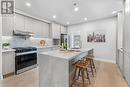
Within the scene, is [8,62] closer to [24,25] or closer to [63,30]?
[24,25]

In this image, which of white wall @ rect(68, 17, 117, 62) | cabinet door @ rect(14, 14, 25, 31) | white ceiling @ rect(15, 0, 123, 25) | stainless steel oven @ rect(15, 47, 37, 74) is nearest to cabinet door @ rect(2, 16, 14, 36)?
cabinet door @ rect(14, 14, 25, 31)

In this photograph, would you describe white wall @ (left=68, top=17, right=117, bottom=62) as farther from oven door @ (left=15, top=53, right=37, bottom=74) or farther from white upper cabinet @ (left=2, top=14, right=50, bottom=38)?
oven door @ (left=15, top=53, right=37, bottom=74)

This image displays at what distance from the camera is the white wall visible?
6293mm

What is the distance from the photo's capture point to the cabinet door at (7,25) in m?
3.65

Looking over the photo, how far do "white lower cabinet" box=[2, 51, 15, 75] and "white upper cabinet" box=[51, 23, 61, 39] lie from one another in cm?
333

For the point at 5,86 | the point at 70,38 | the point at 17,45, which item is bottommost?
the point at 5,86

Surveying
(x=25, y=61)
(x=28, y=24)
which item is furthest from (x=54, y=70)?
(x=28, y=24)

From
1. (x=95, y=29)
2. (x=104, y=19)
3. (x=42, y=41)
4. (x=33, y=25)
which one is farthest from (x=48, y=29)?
(x=104, y=19)

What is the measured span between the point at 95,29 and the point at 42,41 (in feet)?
11.9

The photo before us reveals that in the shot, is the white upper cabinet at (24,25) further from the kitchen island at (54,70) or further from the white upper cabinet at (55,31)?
the kitchen island at (54,70)

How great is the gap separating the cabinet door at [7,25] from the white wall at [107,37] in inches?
196

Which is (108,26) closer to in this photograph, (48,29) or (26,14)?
(48,29)

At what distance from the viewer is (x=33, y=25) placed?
17.5 feet

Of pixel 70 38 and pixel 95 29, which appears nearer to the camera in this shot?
pixel 95 29
